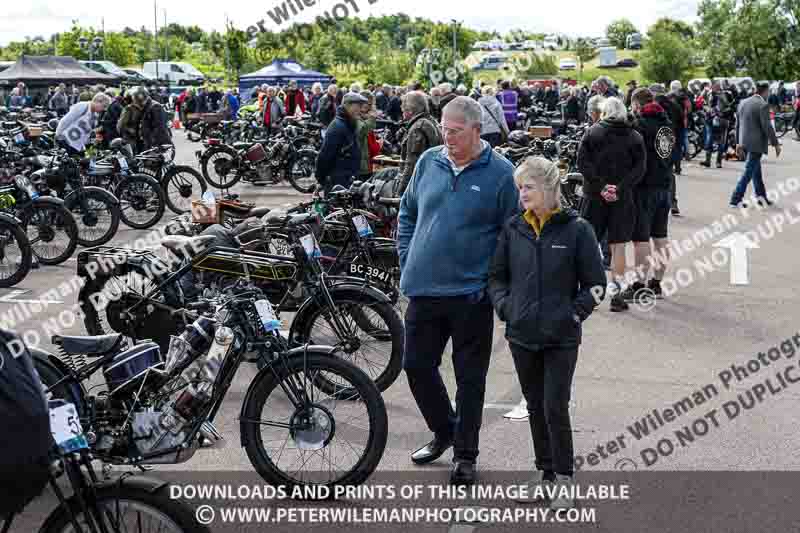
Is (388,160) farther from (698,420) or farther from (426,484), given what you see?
(426,484)

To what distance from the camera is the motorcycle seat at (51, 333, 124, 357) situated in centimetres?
486

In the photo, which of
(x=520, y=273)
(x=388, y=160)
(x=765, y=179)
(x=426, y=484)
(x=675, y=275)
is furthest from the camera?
(x=765, y=179)

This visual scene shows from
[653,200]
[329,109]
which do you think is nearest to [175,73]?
[329,109]

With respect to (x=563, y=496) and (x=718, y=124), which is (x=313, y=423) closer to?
(x=563, y=496)

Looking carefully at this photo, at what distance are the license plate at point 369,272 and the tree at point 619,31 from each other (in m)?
117

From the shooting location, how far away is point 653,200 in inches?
387

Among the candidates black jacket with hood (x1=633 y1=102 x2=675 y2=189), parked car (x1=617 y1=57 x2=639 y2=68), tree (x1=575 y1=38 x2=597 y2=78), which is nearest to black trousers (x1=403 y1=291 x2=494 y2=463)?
black jacket with hood (x1=633 y1=102 x2=675 y2=189)

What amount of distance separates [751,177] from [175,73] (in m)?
48.7

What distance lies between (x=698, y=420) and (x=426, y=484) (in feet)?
6.44

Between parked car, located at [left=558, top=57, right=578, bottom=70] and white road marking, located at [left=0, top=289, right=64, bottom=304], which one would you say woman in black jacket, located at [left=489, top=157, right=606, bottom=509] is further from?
parked car, located at [left=558, top=57, right=578, bottom=70]

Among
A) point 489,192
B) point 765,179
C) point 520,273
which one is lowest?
point 765,179

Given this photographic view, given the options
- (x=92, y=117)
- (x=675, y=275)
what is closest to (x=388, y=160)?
(x=675, y=275)

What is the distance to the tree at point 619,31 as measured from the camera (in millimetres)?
123062

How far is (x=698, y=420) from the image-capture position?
6.56 m
